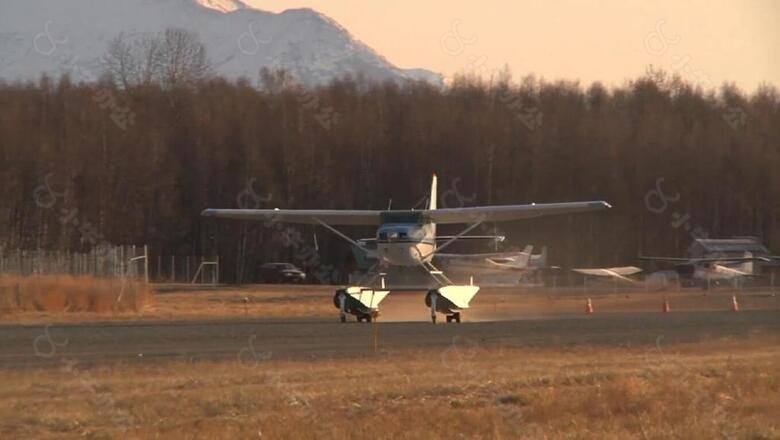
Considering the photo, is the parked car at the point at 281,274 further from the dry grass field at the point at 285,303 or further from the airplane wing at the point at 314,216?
the airplane wing at the point at 314,216

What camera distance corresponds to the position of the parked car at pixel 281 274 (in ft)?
214

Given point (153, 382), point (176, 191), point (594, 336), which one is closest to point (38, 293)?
point (594, 336)

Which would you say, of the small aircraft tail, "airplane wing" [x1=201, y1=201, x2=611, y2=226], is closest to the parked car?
the small aircraft tail

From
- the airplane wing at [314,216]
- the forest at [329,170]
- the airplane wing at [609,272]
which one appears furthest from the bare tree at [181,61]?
the airplane wing at [314,216]

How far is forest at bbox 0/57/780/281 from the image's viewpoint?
72500 mm

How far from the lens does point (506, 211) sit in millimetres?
35812

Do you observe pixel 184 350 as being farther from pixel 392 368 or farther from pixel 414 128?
pixel 414 128

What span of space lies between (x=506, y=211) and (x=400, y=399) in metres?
21.5

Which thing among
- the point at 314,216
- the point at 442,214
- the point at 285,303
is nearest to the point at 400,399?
the point at 442,214

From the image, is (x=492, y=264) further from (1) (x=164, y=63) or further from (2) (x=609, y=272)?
(1) (x=164, y=63)

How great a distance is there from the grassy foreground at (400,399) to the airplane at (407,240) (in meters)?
11.6

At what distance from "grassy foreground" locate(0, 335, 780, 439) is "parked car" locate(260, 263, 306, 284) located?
45.3 m

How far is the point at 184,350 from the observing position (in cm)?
2150

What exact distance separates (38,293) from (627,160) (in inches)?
1994
